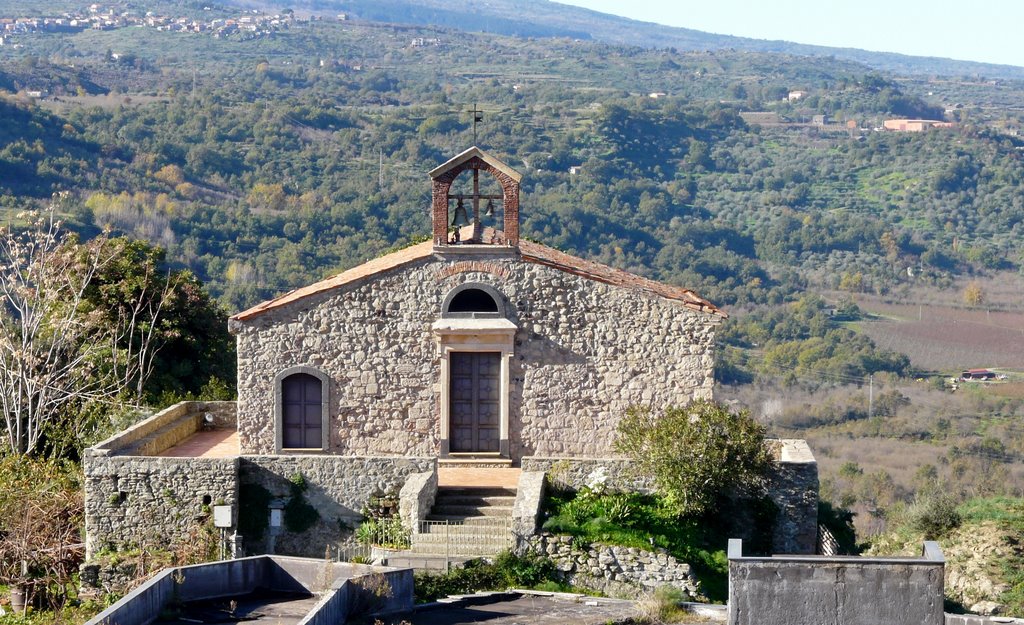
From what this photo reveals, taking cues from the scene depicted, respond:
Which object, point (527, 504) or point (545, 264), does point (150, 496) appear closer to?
point (527, 504)

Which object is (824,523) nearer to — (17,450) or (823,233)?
(17,450)

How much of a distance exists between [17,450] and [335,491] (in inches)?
347

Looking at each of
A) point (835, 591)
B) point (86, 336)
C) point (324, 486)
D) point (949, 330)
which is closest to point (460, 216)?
point (324, 486)

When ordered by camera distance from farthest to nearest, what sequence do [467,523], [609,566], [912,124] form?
[912,124]
[467,523]
[609,566]

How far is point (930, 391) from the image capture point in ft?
288

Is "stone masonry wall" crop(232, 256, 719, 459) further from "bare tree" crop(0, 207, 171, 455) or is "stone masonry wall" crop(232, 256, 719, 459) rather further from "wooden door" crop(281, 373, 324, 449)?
"bare tree" crop(0, 207, 171, 455)

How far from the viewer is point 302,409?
27.4m

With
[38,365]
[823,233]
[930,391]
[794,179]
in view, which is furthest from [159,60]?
[38,365]

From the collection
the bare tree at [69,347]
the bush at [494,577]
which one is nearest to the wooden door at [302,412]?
the bush at [494,577]

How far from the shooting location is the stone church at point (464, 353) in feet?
88.7

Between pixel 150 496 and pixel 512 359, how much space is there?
5929 millimetres

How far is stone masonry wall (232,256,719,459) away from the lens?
88.6 ft

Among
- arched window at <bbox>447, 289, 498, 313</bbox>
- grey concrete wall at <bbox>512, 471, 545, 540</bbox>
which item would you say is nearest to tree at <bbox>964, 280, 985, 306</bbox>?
arched window at <bbox>447, 289, 498, 313</bbox>

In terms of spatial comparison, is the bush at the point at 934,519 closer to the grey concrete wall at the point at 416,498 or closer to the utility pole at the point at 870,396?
the grey concrete wall at the point at 416,498
